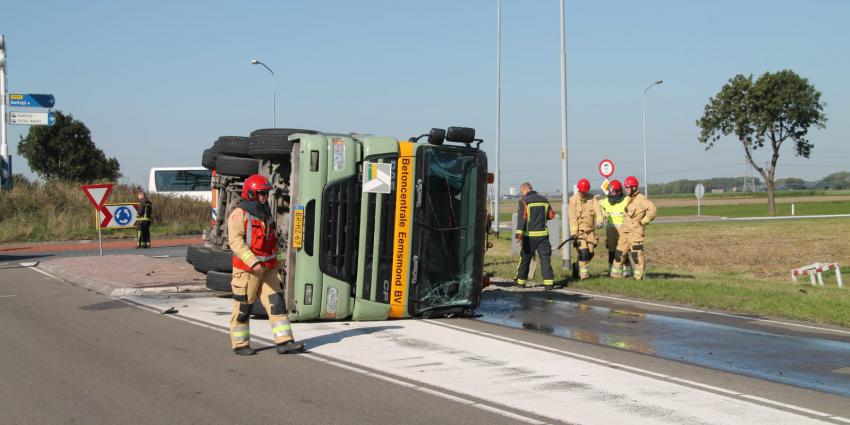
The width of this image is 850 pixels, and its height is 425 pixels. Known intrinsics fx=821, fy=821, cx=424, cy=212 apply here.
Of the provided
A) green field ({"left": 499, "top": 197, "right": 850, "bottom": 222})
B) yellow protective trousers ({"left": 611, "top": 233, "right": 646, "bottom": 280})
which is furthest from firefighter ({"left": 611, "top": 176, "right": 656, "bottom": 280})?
green field ({"left": 499, "top": 197, "right": 850, "bottom": 222})

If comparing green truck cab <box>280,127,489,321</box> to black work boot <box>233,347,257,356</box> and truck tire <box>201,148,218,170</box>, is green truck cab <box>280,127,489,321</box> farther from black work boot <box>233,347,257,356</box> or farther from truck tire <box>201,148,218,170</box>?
truck tire <box>201,148,218,170</box>

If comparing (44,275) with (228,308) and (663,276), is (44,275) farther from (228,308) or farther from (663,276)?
(663,276)

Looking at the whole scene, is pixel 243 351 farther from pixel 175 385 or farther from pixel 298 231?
pixel 298 231

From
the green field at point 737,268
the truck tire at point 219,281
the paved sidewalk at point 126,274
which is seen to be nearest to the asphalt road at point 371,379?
the truck tire at point 219,281

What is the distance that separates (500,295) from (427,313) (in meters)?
3.46

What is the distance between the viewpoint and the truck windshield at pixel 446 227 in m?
10.1

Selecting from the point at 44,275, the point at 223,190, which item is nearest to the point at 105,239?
the point at 44,275

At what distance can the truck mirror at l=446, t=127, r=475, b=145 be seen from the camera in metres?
10.2

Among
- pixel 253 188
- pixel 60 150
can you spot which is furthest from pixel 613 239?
pixel 60 150

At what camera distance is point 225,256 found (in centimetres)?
1147

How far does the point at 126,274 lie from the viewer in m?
15.6

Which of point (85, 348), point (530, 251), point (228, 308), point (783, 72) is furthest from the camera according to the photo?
point (783, 72)

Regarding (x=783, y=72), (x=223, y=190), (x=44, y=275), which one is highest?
(x=783, y=72)

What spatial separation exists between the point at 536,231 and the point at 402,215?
481cm
